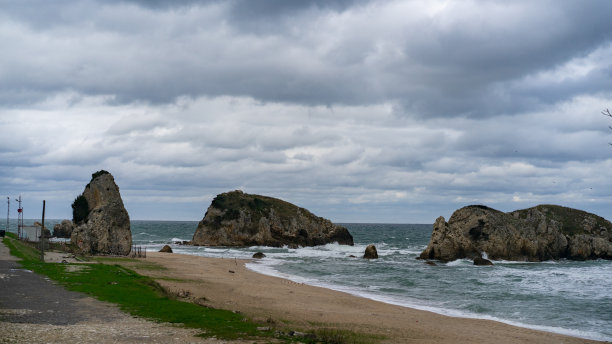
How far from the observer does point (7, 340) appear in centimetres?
1309

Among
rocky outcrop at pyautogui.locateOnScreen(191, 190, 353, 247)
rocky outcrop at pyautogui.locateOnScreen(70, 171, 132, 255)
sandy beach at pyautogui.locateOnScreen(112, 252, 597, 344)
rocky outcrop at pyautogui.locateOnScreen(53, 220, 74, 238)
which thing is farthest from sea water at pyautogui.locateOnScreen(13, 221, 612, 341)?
rocky outcrop at pyautogui.locateOnScreen(53, 220, 74, 238)

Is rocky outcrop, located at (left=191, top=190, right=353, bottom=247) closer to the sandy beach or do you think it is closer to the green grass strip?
the sandy beach

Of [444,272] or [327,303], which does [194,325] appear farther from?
[444,272]

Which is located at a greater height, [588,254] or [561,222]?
[561,222]

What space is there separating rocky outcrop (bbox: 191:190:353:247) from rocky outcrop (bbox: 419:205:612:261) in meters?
40.0

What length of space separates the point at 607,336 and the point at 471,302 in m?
9.76

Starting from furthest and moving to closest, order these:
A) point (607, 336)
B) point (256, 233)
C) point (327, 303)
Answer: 1. point (256, 233)
2. point (327, 303)
3. point (607, 336)

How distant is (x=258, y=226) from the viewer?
103938mm

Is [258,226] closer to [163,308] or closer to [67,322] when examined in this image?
[163,308]

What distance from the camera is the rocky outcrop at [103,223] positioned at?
175 feet

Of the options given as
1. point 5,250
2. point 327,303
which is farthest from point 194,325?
point 5,250

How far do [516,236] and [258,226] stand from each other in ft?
174

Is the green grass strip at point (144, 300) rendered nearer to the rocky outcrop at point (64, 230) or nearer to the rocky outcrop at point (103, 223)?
the rocky outcrop at point (103, 223)

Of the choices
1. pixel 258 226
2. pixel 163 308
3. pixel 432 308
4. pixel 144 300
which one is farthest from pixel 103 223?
pixel 258 226
